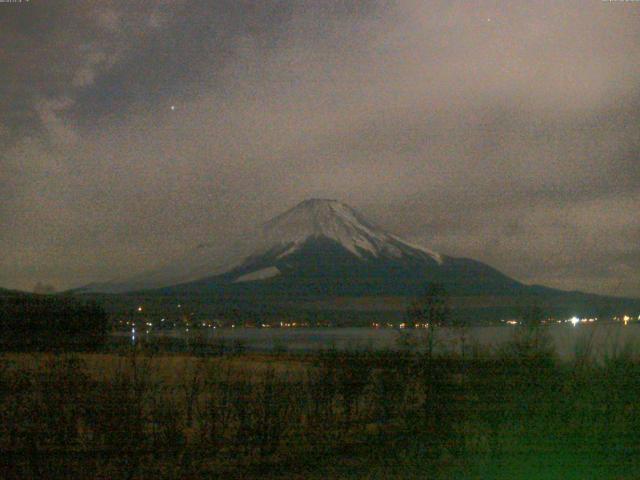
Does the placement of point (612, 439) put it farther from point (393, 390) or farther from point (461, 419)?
point (393, 390)

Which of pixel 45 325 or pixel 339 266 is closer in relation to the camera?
pixel 45 325

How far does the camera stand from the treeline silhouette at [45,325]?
8.33 meters

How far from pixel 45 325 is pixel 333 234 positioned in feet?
117

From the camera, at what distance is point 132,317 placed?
10430 mm

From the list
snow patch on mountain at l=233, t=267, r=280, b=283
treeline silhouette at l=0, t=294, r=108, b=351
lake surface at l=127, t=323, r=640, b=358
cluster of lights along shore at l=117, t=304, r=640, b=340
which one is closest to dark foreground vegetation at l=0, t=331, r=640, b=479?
lake surface at l=127, t=323, r=640, b=358

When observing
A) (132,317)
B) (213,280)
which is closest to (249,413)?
(132,317)

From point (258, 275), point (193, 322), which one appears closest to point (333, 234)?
point (258, 275)

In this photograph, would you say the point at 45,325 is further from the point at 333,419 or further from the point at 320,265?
the point at 320,265

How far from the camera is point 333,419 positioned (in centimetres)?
785

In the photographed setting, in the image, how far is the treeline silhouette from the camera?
8.33m

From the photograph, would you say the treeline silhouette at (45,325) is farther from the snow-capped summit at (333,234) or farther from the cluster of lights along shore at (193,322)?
the snow-capped summit at (333,234)

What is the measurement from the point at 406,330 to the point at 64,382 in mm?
4338

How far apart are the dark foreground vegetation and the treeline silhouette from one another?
405mm

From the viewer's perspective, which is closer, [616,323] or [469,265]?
[616,323]
